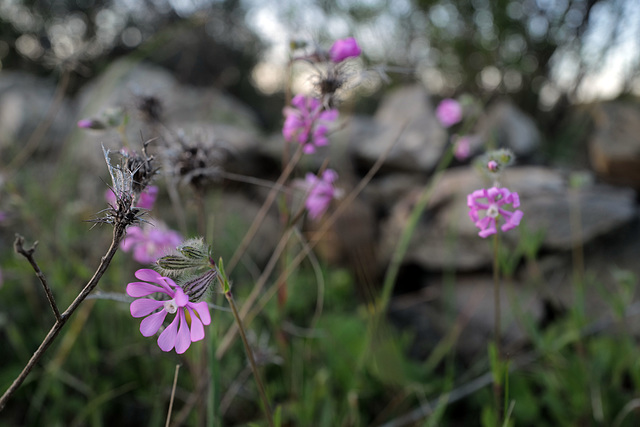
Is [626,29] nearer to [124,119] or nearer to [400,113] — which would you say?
[400,113]

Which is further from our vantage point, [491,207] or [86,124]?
[86,124]

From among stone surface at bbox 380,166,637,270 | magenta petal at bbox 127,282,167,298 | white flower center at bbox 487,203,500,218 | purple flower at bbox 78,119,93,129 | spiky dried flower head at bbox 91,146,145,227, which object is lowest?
stone surface at bbox 380,166,637,270

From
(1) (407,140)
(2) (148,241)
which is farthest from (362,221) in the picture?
(2) (148,241)

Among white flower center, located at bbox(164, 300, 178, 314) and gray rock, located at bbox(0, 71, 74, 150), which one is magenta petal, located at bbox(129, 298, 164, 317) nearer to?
white flower center, located at bbox(164, 300, 178, 314)

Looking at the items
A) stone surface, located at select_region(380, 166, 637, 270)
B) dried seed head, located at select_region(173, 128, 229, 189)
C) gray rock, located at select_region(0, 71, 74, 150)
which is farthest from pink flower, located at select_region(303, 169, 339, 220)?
gray rock, located at select_region(0, 71, 74, 150)

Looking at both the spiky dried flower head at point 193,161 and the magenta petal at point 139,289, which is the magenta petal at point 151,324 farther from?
the spiky dried flower head at point 193,161

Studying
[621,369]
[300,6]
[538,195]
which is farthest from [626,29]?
[621,369]

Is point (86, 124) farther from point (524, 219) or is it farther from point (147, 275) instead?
point (524, 219)
